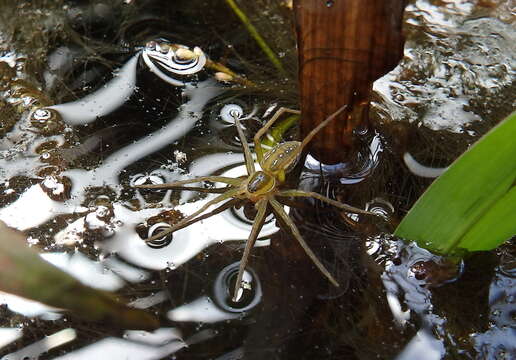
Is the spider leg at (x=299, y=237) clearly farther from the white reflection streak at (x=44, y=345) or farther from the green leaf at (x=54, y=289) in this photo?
the white reflection streak at (x=44, y=345)

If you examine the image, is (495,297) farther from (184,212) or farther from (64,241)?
(64,241)

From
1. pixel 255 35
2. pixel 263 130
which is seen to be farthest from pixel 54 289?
pixel 255 35

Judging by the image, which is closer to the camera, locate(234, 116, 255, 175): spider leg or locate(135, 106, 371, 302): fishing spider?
locate(135, 106, 371, 302): fishing spider

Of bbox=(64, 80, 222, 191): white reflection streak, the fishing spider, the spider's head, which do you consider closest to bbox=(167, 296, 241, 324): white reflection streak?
the fishing spider

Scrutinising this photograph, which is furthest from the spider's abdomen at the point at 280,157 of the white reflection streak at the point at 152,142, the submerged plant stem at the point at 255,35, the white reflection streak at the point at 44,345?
the white reflection streak at the point at 44,345

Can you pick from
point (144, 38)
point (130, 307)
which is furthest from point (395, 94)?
point (130, 307)

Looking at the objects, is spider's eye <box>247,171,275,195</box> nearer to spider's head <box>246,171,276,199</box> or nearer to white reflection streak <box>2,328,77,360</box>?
spider's head <box>246,171,276,199</box>
